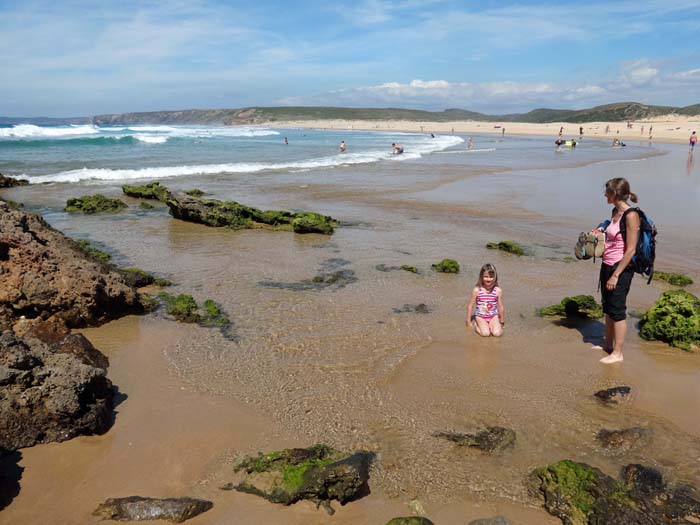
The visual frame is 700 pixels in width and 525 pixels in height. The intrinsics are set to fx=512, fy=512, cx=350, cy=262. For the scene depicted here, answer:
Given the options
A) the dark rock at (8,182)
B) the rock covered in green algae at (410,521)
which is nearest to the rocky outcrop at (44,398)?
the rock covered in green algae at (410,521)

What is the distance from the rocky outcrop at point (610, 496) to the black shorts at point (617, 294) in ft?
7.07

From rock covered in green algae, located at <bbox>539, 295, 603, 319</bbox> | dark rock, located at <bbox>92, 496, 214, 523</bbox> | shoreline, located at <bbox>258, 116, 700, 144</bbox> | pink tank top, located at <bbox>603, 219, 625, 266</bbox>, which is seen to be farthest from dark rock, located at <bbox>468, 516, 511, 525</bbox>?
shoreline, located at <bbox>258, 116, 700, 144</bbox>

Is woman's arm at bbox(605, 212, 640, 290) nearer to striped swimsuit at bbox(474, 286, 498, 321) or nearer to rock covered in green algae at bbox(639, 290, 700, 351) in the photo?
rock covered in green algae at bbox(639, 290, 700, 351)

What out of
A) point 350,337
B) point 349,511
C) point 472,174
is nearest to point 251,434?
point 349,511

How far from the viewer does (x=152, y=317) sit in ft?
21.1

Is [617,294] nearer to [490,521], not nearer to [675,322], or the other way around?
[675,322]

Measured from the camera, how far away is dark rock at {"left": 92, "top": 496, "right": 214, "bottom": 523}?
3168 mm

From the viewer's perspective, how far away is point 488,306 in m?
6.14

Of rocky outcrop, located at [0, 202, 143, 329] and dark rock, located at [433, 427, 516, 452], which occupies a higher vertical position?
rocky outcrop, located at [0, 202, 143, 329]

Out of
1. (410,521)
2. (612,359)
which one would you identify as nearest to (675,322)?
(612,359)

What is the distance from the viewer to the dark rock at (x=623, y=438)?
3967 millimetres

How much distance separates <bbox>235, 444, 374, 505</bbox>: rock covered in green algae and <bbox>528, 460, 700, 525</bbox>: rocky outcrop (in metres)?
1.23

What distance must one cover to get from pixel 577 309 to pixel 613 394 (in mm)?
2134

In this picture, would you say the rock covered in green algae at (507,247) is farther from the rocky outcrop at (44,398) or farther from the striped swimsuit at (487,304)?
the rocky outcrop at (44,398)
